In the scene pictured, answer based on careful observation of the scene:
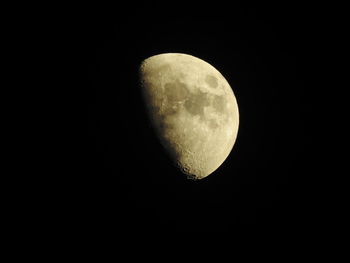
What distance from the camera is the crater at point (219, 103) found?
2.87 metres

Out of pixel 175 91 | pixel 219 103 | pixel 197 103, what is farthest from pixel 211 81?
pixel 175 91

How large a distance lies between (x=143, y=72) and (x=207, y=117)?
Answer: 0.80 meters

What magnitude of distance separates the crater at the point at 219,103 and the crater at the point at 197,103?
0.11 meters

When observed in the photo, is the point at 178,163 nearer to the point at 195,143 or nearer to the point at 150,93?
the point at 195,143

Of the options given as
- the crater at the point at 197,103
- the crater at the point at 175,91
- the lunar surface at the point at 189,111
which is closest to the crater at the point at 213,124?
the lunar surface at the point at 189,111

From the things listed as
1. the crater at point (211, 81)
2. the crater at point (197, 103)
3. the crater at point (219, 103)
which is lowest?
the crater at point (197, 103)

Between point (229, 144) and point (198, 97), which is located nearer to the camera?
point (198, 97)

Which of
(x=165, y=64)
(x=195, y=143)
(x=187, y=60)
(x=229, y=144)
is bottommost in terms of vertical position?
(x=195, y=143)

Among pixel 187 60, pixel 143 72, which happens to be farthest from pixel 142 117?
pixel 187 60

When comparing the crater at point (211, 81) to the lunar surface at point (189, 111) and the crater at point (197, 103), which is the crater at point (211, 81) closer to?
the lunar surface at point (189, 111)

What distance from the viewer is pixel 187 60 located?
307 cm

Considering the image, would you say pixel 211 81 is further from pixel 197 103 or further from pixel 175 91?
pixel 175 91

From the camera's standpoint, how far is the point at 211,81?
2.97 metres

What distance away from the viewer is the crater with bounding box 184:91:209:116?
2.69 m
